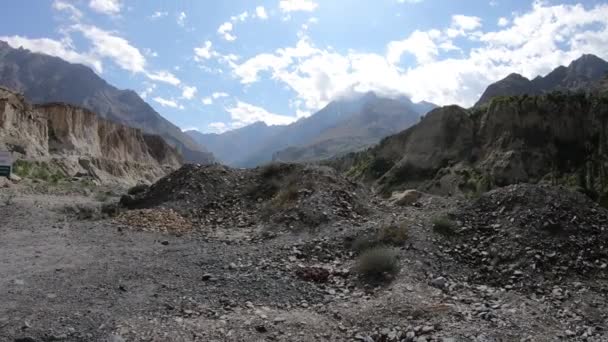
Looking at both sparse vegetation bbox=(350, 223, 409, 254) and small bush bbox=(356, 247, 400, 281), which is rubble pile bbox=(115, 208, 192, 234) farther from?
small bush bbox=(356, 247, 400, 281)

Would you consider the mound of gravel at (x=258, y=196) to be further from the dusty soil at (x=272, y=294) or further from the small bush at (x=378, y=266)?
the small bush at (x=378, y=266)

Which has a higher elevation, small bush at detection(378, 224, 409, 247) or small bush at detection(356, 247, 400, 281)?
small bush at detection(378, 224, 409, 247)

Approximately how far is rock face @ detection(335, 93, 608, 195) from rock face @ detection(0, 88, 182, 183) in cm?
3067

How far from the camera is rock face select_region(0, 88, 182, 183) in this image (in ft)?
149

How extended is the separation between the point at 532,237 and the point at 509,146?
35.3 m

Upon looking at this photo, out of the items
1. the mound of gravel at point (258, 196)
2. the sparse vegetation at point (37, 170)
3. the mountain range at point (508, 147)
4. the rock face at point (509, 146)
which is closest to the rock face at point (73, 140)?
the sparse vegetation at point (37, 170)

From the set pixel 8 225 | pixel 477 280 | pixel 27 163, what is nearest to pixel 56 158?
pixel 27 163

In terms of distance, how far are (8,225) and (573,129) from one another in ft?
139

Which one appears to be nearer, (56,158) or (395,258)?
(395,258)

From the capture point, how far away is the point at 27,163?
40.0 metres

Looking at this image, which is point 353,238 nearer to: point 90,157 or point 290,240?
point 290,240

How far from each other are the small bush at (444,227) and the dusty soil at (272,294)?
16 cm

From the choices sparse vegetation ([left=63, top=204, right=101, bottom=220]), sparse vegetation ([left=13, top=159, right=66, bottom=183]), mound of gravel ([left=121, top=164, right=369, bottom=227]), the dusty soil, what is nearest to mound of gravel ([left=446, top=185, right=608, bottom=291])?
the dusty soil

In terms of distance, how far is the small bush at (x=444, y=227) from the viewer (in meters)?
10.2
